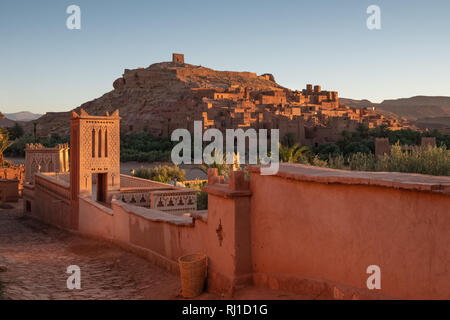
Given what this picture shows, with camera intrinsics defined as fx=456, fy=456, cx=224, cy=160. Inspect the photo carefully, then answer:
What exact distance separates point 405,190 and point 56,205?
12.5 metres

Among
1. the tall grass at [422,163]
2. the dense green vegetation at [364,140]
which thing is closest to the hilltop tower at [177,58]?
the dense green vegetation at [364,140]

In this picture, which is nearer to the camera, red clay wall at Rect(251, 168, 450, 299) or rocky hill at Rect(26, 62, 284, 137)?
red clay wall at Rect(251, 168, 450, 299)

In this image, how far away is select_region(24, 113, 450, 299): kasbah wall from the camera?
3.28 meters

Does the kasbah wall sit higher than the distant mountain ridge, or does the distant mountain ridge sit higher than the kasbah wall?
the distant mountain ridge

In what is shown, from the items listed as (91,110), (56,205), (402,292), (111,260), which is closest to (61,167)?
(56,205)

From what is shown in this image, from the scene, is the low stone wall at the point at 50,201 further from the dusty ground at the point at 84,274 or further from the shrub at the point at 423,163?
the shrub at the point at 423,163

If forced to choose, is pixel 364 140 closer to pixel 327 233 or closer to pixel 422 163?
pixel 422 163

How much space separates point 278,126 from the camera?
4606cm

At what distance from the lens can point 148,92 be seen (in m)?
83.1

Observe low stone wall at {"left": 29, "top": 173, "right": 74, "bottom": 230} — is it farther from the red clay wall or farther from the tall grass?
the red clay wall

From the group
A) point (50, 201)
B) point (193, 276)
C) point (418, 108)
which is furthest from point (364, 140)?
point (418, 108)

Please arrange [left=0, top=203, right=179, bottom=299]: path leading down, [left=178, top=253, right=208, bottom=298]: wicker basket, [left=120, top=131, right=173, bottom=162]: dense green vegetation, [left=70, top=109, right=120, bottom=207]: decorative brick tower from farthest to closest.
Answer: [left=120, top=131, right=173, bottom=162]: dense green vegetation, [left=70, top=109, right=120, bottom=207]: decorative brick tower, [left=0, top=203, right=179, bottom=299]: path leading down, [left=178, top=253, right=208, bottom=298]: wicker basket

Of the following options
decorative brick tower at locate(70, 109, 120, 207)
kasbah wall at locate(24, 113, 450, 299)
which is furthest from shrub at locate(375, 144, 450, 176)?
decorative brick tower at locate(70, 109, 120, 207)
